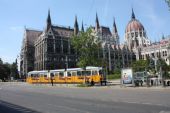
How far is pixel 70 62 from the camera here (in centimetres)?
13312

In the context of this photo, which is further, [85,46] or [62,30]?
[62,30]

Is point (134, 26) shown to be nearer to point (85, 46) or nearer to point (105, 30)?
point (105, 30)

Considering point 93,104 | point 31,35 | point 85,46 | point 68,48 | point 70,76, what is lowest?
point 93,104

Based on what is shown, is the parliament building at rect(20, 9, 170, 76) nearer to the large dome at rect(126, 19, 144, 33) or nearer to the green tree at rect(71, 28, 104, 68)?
the large dome at rect(126, 19, 144, 33)

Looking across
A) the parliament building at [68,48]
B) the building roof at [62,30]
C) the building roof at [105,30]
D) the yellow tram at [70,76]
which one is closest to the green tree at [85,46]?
the yellow tram at [70,76]

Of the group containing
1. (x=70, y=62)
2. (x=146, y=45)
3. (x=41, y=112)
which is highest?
(x=146, y=45)

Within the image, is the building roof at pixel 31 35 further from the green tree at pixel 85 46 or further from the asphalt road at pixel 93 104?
the asphalt road at pixel 93 104

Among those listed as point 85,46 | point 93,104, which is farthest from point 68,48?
point 93,104

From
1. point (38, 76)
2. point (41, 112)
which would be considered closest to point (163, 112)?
point (41, 112)

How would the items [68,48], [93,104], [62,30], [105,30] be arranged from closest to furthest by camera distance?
[93,104] → [68,48] → [62,30] → [105,30]

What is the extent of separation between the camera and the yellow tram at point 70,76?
48.3 m

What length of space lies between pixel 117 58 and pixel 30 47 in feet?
155

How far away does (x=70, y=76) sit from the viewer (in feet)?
172

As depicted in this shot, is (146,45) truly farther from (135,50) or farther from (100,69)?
(100,69)
